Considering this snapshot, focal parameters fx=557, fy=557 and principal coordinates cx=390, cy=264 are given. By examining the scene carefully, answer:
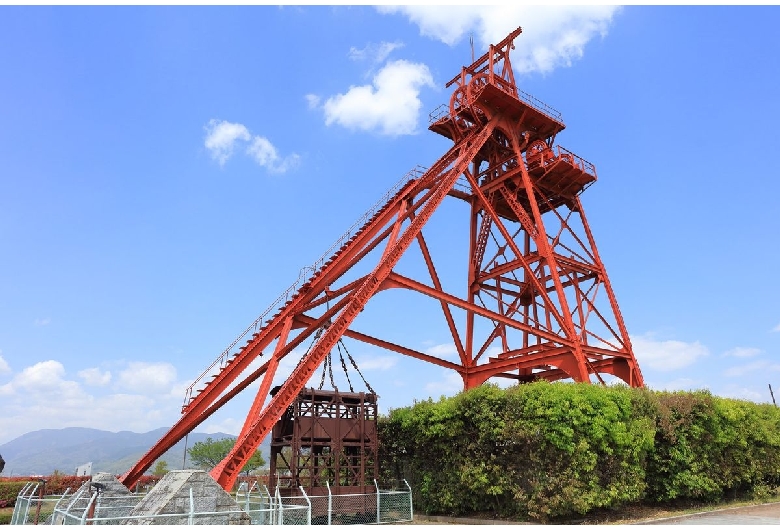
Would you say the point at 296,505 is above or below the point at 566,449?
below

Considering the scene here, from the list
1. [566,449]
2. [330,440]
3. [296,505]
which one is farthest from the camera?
[330,440]

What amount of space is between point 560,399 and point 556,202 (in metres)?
15.6

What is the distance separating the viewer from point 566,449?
1694cm

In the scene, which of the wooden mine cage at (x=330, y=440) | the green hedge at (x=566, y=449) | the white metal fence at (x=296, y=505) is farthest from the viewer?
the wooden mine cage at (x=330, y=440)

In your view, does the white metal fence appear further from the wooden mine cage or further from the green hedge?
the green hedge

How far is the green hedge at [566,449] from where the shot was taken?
56.5ft

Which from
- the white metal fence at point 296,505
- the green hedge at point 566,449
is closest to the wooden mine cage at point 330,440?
the white metal fence at point 296,505

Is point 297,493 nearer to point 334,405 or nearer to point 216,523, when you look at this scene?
point 334,405

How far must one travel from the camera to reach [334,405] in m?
19.9

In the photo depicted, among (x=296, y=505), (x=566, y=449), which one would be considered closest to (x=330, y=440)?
(x=296, y=505)

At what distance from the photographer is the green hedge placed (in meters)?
17.2

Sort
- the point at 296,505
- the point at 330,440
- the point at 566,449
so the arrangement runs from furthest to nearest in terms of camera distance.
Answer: the point at 330,440 < the point at 566,449 < the point at 296,505

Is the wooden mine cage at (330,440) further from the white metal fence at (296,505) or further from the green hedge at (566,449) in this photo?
the green hedge at (566,449)

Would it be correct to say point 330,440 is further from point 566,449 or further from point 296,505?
point 566,449
